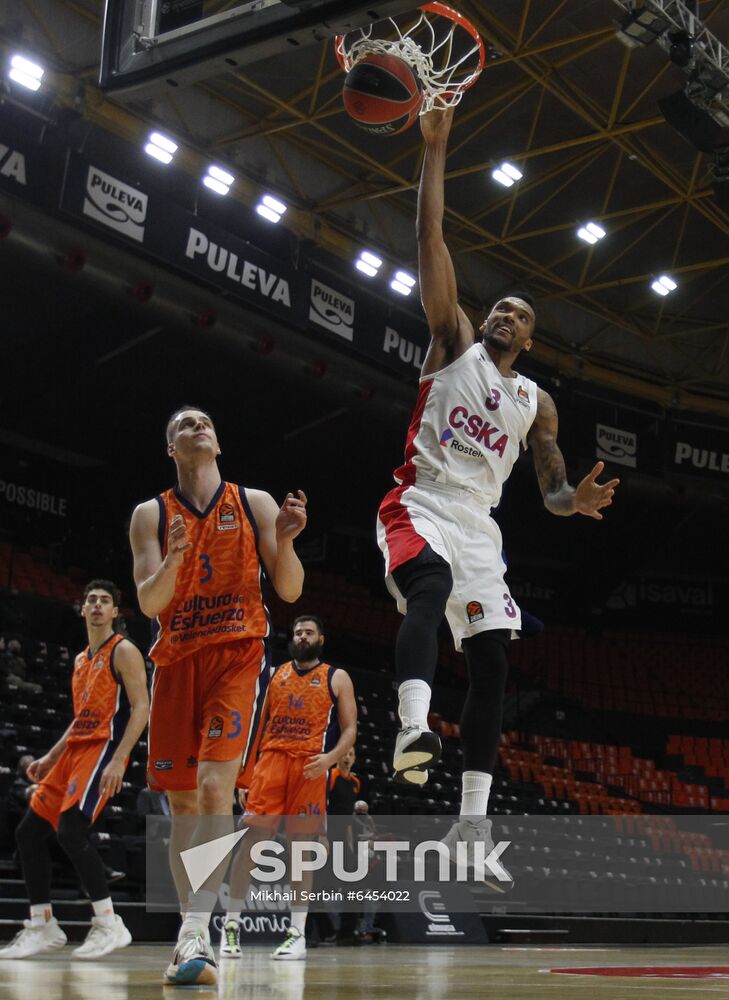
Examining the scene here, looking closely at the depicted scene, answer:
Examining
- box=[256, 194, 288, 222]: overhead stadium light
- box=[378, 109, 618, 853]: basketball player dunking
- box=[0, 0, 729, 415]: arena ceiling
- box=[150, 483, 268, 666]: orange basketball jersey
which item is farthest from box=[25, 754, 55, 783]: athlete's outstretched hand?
box=[256, 194, 288, 222]: overhead stadium light

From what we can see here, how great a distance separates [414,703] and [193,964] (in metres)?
1.18

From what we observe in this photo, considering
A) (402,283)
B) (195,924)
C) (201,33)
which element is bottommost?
(195,924)

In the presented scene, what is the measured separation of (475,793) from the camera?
4.11 m

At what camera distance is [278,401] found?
20828mm

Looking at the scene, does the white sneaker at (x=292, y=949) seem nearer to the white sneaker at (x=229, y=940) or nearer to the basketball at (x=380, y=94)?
the white sneaker at (x=229, y=940)

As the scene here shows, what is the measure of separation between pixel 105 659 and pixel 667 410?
58.1 feet

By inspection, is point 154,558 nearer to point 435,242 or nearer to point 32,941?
point 435,242

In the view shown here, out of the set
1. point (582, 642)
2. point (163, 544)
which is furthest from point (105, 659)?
point (582, 642)

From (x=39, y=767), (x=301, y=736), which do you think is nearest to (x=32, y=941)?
(x=39, y=767)

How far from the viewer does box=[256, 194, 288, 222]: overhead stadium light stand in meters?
18.0

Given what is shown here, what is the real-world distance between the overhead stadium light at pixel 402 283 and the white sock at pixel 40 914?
14.4m

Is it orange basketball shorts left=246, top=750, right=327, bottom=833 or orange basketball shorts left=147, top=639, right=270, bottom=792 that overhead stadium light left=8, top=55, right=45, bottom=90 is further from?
orange basketball shorts left=147, top=639, right=270, bottom=792

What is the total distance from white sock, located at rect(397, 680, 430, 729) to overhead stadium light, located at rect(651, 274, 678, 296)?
18.6 m

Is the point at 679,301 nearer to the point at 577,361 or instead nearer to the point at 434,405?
the point at 577,361
